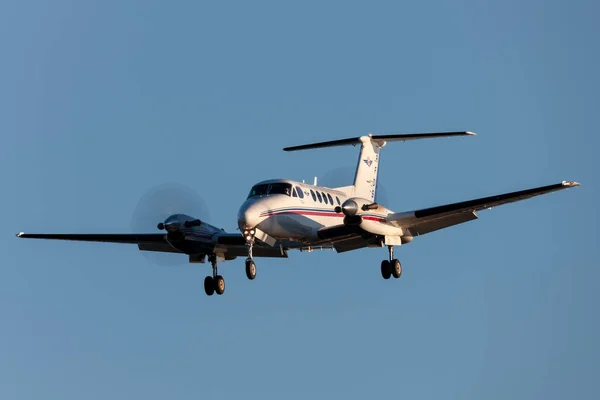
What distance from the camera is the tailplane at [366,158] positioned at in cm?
3666

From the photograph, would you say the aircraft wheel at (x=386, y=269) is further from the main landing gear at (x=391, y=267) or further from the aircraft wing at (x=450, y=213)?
the aircraft wing at (x=450, y=213)

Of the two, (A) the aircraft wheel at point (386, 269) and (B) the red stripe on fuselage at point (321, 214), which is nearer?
(B) the red stripe on fuselage at point (321, 214)

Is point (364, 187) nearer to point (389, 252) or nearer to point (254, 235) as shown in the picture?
point (389, 252)

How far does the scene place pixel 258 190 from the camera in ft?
108

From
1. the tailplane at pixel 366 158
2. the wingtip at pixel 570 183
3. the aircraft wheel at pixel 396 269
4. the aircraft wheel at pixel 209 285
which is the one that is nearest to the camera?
the wingtip at pixel 570 183

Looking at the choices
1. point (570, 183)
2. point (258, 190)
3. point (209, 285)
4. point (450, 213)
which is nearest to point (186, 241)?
point (209, 285)

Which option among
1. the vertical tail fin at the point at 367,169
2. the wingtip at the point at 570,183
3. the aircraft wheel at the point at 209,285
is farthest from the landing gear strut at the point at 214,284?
the wingtip at the point at 570,183

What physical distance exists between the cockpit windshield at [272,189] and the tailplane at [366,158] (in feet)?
13.2

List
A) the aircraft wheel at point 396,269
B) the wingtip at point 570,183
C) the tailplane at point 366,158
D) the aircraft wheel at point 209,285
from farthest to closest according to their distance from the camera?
the tailplane at point 366,158 < the aircraft wheel at point 209,285 < the aircraft wheel at point 396,269 < the wingtip at point 570,183

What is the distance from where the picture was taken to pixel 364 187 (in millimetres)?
37062

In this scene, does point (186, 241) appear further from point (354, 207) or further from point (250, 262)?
point (354, 207)

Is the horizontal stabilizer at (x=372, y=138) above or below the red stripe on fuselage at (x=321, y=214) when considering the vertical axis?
above

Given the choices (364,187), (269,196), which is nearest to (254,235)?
(269,196)

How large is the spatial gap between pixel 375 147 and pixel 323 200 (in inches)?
188
